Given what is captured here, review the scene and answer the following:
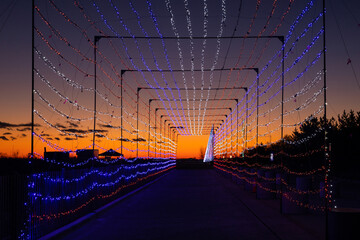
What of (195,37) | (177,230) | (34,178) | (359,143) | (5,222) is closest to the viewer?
(5,222)

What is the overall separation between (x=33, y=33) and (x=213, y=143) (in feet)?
Answer: 247

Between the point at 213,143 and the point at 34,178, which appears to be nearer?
the point at 34,178

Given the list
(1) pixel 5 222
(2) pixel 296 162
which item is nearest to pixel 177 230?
(1) pixel 5 222

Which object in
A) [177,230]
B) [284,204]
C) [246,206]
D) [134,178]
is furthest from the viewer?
[134,178]

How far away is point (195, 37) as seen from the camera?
19.5m

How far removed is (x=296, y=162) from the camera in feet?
184

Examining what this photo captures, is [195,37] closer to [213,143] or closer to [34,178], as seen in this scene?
[34,178]

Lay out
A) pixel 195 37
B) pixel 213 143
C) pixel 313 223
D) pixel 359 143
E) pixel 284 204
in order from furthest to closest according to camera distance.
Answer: pixel 213 143
pixel 359 143
pixel 195 37
pixel 284 204
pixel 313 223

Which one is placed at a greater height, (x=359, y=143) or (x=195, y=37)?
(x=195, y=37)

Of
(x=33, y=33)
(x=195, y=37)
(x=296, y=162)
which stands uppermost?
(x=195, y=37)

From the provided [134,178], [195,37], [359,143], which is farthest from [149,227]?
[359,143]

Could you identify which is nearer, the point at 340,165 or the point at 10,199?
the point at 10,199

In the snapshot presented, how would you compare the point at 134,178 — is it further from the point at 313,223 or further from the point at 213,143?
the point at 213,143

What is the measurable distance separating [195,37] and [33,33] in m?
10.0
